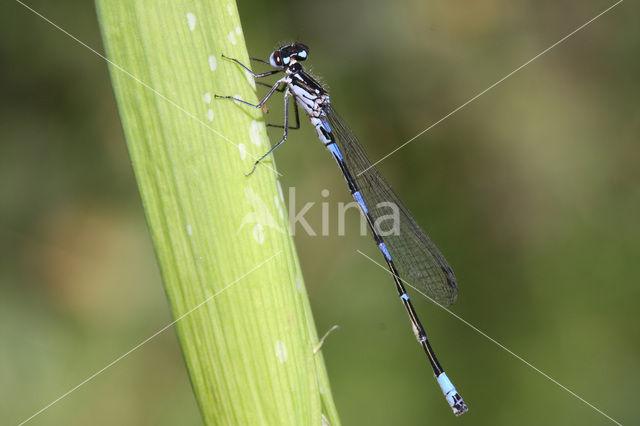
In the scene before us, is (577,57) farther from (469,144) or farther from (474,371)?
(474,371)

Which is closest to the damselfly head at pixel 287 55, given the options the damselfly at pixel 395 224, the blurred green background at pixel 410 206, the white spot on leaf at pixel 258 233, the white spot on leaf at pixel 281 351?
the damselfly at pixel 395 224

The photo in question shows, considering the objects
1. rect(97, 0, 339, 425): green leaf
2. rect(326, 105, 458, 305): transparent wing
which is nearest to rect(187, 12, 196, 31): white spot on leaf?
rect(97, 0, 339, 425): green leaf

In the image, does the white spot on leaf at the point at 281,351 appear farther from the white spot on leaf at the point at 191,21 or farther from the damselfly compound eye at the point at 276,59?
the damselfly compound eye at the point at 276,59

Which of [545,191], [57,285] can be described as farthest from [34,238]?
[545,191]

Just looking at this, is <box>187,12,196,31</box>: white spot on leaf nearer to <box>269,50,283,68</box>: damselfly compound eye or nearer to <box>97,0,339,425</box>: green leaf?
<box>97,0,339,425</box>: green leaf

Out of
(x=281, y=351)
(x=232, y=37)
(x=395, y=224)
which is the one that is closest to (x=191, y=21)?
(x=232, y=37)

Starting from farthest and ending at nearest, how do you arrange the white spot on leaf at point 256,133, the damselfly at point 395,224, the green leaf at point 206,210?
the damselfly at point 395,224, the white spot on leaf at point 256,133, the green leaf at point 206,210
